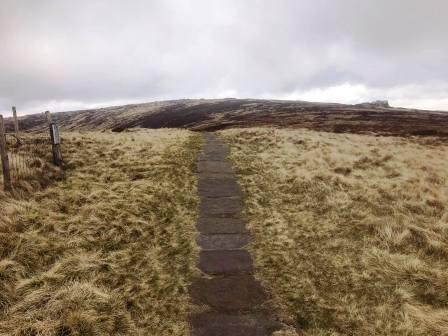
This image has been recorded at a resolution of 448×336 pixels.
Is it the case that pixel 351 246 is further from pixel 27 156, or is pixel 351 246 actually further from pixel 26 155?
pixel 26 155

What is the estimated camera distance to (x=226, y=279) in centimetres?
662

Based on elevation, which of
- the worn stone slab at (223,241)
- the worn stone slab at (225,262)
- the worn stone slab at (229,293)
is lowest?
the worn stone slab at (229,293)

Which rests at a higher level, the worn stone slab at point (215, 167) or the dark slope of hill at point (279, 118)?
the dark slope of hill at point (279, 118)

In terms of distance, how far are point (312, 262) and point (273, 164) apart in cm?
835

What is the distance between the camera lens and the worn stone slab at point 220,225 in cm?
871

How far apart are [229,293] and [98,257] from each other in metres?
2.66

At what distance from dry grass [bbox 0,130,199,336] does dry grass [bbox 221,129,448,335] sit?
1.79m

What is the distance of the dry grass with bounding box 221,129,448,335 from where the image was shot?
5621 mm

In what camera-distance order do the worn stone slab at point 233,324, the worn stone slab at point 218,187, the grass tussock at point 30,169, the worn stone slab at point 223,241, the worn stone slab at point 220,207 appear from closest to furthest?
the worn stone slab at point 233,324, the worn stone slab at point 223,241, the worn stone slab at point 220,207, the grass tussock at point 30,169, the worn stone slab at point 218,187

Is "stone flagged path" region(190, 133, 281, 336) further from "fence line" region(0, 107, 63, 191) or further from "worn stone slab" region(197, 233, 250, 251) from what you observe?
"fence line" region(0, 107, 63, 191)

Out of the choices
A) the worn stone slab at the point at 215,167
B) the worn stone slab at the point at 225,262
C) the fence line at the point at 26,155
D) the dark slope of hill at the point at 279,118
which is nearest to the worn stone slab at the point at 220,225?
the worn stone slab at the point at 225,262

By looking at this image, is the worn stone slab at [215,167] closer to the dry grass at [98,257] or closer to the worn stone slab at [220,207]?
the dry grass at [98,257]

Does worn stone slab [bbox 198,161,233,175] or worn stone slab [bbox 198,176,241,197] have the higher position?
worn stone slab [bbox 198,161,233,175]

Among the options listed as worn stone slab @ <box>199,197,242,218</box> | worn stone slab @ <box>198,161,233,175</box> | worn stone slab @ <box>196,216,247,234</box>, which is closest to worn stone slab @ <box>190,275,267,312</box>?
worn stone slab @ <box>196,216,247,234</box>
